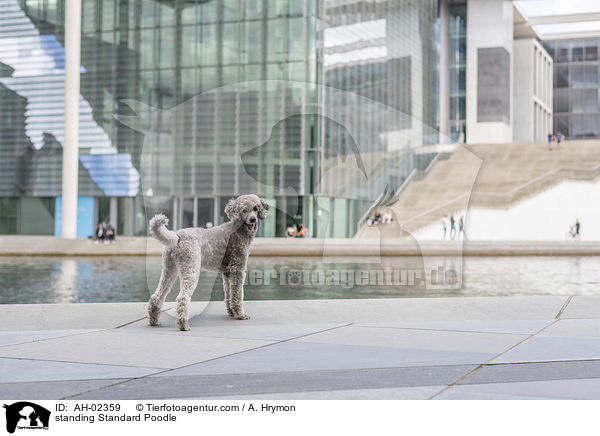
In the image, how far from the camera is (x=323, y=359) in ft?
18.1

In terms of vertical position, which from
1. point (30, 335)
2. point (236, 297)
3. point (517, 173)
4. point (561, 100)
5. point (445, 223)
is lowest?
point (30, 335)

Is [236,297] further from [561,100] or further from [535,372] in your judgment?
[561,100]

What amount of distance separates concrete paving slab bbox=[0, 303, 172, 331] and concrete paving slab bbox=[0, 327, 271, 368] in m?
0.92

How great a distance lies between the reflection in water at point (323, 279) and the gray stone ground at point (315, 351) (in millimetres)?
1398

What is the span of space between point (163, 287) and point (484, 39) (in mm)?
65983

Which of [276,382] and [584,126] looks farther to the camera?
[584,126]

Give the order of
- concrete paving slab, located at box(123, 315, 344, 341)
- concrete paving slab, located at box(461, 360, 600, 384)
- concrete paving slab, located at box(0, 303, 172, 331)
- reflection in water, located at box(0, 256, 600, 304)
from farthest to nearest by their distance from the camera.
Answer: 1. reflection in water, located at box(0, 256, 600, 304)
2. concrete paving slab, located at box(0, 303, 172, 331)
3. concrete paving slab, located at box(123, 315, 344, 341)
4. concrete paving slab, located at box(461, 360, 600, 384)

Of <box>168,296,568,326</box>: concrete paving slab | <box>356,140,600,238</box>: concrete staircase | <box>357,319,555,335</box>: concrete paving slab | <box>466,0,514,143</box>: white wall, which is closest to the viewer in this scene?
<box>357,319,555,335</box>: concrete paving slab

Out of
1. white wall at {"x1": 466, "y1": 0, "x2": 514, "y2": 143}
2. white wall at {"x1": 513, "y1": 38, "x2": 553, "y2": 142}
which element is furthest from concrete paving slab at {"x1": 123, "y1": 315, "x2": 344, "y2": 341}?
white wall at {"x1": 513, "y1": 38, "x2": 553, "y2": 142}

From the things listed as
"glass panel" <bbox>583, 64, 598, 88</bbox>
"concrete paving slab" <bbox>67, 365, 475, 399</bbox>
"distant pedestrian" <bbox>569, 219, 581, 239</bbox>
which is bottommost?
"concrete paving slab" <bbox>67, 365, 475, 399</bbox>

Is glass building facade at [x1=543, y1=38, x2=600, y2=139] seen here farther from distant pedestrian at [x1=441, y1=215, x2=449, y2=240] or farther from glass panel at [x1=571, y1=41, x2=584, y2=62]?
distant pedestrian at [x1=441, y1=215, x2=449, y2=240]

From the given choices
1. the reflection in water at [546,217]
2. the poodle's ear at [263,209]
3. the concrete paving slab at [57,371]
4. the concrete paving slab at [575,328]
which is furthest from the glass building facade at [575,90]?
the concrete paving slab at [57,371]

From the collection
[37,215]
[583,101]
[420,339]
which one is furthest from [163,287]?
[583,101]

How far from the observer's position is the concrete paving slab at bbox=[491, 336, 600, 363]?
218 inches
